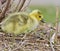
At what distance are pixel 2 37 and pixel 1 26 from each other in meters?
0.34

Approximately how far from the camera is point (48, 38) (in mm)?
5039

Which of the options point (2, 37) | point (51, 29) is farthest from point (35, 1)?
point (2, 37)

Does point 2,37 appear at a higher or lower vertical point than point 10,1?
lower

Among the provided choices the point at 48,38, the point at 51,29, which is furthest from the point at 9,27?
the point at 51,29

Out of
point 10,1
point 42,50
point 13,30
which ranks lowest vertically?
point 42,50

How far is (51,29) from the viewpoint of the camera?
5492 millimetres

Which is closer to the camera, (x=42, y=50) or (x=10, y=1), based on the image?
(x=42, y=50)

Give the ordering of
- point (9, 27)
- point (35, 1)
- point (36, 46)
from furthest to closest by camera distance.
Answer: point (35, 1) < point (36, 46) < point (9, 27)

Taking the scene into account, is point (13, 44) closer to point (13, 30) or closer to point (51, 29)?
point (13, 30)

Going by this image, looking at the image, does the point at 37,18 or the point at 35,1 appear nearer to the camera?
the point at 37,18

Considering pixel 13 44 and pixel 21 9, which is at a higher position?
pixel 21 9

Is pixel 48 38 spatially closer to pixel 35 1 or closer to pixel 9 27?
pixel 9 27

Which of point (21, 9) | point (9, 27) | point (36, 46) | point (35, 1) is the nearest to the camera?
point (9, 27)

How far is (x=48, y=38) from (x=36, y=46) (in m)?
0.34
